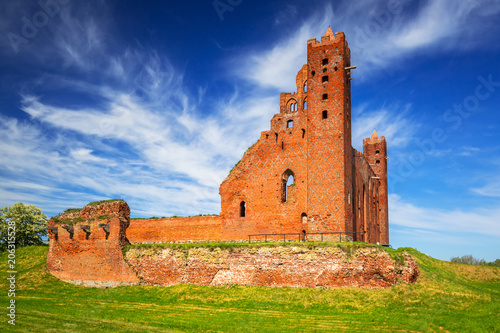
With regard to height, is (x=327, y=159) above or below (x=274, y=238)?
above

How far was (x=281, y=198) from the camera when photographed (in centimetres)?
2814

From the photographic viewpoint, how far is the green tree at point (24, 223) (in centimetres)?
3544

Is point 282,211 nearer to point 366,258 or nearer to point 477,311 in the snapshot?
point 366,258

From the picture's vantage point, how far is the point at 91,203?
994 inches

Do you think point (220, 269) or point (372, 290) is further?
point (220, 269)

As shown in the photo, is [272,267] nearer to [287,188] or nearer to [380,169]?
[287,188]

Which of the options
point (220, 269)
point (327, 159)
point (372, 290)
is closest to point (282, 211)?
point (327, 159)

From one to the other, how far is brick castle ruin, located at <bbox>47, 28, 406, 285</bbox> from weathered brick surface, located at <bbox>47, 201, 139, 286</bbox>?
58mm

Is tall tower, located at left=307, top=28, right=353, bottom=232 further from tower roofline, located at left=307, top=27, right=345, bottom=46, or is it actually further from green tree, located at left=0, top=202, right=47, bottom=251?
green tree, located at left=0, top=202, right=47, bottom=251

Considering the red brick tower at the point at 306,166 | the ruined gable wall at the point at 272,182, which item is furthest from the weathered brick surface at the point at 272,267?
the ruined gable wall at the point at 272,182

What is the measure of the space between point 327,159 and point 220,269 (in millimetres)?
10382

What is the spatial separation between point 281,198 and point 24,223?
24289 mm

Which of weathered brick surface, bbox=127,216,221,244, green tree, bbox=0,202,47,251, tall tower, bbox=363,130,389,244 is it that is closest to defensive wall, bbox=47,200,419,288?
weathered brick surface, bbox=127,216,221,244

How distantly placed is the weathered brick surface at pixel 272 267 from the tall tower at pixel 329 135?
20.9 feet
